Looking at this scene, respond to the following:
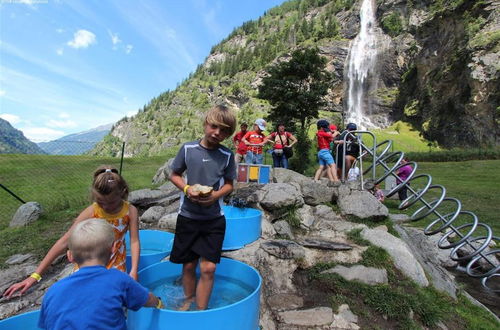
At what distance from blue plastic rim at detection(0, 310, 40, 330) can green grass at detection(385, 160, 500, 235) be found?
7954 millimetres

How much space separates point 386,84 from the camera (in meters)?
51.7

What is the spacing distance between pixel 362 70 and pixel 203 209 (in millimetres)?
61595

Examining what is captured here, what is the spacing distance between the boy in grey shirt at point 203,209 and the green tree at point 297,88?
15.2 m

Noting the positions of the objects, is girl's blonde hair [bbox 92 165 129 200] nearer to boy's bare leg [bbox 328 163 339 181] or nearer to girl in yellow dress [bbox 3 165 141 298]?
girl in yellow dress [bbox 3 165 141 298]

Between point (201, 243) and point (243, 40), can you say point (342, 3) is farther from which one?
point (201, 243)

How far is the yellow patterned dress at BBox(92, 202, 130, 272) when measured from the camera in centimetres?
243

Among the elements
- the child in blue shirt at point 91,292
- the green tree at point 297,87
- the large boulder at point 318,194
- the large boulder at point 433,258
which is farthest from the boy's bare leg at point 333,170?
the green tree at point 297,87

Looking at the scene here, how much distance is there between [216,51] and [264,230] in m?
139

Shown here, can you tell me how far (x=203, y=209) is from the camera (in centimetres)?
243

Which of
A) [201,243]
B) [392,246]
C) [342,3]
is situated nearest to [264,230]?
[392,246]

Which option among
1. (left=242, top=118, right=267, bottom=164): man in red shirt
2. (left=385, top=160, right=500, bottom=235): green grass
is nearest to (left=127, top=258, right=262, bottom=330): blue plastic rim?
(left=242, top=118, right=267, bottom=164): man in red shirt

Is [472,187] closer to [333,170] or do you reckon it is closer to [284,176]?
[333,170]

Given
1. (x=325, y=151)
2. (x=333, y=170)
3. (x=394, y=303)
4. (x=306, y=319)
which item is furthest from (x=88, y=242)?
(x=325, y=151)

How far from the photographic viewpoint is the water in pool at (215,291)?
9.15 feet
